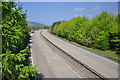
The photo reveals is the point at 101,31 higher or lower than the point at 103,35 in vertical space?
higher

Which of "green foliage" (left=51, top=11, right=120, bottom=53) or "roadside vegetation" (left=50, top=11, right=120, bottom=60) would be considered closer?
"roadside vegetation" (left=50, top=11, right=120, bottom=60)

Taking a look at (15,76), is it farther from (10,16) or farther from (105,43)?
(105,43)

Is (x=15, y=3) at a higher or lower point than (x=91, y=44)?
higher

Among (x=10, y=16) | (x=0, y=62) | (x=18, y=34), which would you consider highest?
(x=10, y=16)

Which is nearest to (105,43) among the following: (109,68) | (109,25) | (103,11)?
(109,25)

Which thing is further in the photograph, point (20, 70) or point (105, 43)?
point (105, 43)

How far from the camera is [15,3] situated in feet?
18.7

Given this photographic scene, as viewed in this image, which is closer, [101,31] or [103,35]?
[103,35]

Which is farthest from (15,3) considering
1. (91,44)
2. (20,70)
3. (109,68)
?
(91,44)

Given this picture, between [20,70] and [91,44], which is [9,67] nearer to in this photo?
[20,70]

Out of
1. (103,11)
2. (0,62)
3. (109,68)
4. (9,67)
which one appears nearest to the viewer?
(0,62)

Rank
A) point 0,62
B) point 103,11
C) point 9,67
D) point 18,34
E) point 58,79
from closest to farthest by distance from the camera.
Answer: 1. point 0,62
2. point 9,67
3. point 18,34
4. point 58,79
5. point 103,11

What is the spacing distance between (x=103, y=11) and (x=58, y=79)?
2050cm

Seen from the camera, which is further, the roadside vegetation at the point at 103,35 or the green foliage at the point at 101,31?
the green foliage at the point at 101,31
